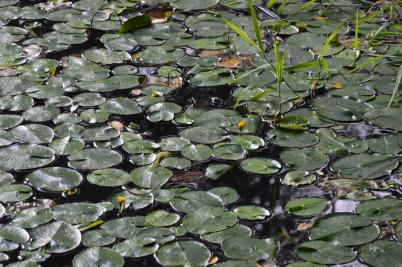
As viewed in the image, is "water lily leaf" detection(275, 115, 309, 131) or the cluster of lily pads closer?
the cluster of lily pads

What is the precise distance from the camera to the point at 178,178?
2129 millimetres

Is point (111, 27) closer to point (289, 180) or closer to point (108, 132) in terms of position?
point (108, 132)

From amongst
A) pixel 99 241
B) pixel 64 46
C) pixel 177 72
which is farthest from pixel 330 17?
pixel 99 241

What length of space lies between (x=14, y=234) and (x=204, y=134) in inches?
26.0

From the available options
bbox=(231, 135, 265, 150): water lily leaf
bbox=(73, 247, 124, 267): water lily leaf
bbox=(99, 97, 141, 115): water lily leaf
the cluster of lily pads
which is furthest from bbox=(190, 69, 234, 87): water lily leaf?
bbox=(73, 247, 124, 267): water lily leaf

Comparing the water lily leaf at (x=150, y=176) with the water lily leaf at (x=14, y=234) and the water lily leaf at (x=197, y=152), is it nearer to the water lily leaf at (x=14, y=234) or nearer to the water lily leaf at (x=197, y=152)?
the water lily leaf at (x=197, y=152)

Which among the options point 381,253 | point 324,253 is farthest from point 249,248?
point 381,253

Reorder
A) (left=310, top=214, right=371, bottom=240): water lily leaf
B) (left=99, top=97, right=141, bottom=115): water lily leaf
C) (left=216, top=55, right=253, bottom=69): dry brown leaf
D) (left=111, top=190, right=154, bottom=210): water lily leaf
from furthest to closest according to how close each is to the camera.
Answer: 1. (left=216, top=55, right=253, bottom=69): dry brown leaf
2. (left=99, top=97, right=141, bottom=115): water lily leaf
3. (left=111, top=190, right=154, bottom=210): water lily leaf
4. (left=310, top=214, right=371, bottom=240): water lily leaf

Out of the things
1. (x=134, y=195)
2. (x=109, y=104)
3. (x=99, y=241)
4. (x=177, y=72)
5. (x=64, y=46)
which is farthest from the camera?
(x=64, y=46)

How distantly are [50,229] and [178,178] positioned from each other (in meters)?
0.39

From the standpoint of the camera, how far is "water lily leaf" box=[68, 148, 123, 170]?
2172 millimetres

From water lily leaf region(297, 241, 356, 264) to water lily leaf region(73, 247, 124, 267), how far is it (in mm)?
431

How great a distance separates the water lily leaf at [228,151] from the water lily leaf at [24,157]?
47 cm

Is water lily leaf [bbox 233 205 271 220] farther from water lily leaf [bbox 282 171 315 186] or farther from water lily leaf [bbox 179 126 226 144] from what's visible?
water lily leaf [bbox 179 126 226 144]
